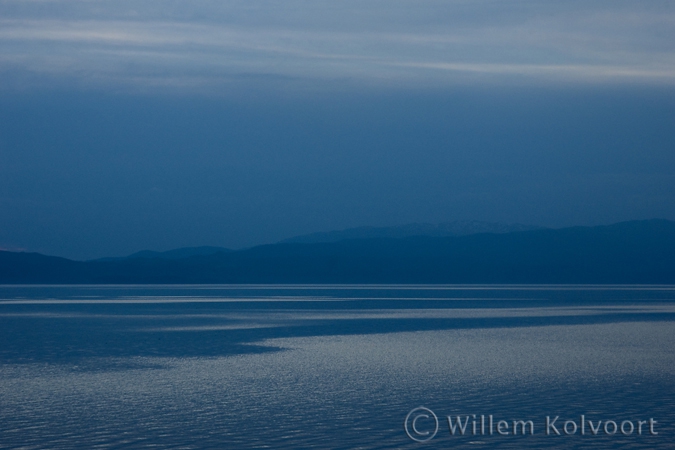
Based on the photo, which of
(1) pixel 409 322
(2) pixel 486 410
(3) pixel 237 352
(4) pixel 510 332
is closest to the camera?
(2) pixel 486 410

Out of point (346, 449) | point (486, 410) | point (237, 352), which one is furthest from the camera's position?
point (237, 352)

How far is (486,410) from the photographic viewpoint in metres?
21.5

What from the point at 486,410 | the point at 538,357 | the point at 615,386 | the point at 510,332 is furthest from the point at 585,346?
the point at 486,410

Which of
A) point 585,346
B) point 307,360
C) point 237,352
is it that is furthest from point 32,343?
point 585,346

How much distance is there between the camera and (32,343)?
4075 centimetres

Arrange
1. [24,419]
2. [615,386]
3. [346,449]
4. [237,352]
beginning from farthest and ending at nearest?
[237,352]
[615,386]
[24,419]
[346,449]

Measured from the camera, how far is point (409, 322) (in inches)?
2330

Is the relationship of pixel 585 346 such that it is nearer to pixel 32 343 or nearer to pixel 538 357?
pixel 538 357

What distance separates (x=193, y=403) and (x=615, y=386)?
12901mm

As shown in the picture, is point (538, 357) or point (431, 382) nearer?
point (431, 382)

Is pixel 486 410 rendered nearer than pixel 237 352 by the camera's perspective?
Yes

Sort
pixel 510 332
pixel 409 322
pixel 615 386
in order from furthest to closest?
pixel 409 322
pixel 510 332
pixel 615 386

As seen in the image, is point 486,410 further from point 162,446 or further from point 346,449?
point 162,446

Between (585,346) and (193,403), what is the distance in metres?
22.6
